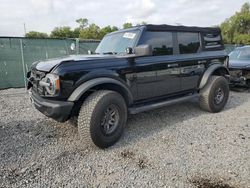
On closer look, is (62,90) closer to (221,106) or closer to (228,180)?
(228,180)

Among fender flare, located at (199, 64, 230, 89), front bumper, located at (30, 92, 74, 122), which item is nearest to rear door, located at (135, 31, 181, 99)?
fender flare, located at (199, 64, 230, 89)

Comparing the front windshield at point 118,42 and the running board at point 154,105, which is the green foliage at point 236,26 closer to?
the running board at point 154,105

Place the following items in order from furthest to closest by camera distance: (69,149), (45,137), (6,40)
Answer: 1. (6,40)
2. (45,137)
3. (69,149)

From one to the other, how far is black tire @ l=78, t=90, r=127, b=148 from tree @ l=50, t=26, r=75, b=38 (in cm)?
4187

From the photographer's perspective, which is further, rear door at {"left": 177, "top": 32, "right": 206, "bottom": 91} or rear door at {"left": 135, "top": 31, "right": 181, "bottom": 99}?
rear door at {"left": 177, "top": 32, "right": 206, "bottom": 91}

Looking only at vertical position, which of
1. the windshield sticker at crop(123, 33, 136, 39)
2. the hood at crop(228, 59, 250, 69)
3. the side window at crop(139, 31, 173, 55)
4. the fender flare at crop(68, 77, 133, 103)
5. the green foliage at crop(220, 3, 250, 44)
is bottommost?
the fender flare at crop(68, 77, 133, 103)

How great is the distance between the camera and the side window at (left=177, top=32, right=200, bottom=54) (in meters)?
4.66

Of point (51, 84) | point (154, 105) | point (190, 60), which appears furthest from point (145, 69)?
point (51, 84)

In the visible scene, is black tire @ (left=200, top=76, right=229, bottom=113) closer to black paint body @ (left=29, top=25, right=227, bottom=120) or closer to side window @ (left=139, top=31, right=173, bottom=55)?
black paint body @ (left=29, top=25, right=227, bottom=120)

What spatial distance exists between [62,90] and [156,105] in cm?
177

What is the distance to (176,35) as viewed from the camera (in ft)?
15.0

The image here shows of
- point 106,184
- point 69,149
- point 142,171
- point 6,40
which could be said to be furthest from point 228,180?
Answer: point 6,40

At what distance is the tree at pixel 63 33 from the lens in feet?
143

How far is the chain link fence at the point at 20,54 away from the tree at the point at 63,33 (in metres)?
36.4
